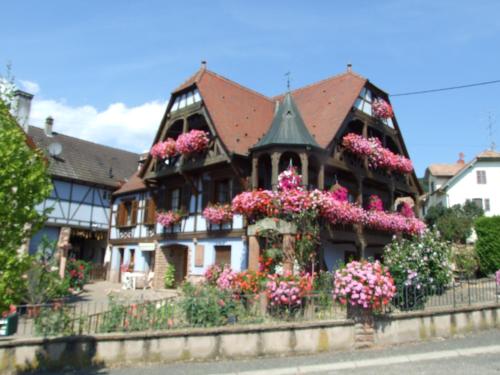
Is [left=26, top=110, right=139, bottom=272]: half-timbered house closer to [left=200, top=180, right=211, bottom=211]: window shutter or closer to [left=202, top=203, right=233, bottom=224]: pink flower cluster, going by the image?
[left=200, top=180, right=211, bottom=211]: window shutter

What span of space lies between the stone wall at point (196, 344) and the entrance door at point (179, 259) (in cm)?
1158

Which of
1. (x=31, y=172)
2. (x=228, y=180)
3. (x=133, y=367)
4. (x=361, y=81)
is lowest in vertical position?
(x=133, y=367)

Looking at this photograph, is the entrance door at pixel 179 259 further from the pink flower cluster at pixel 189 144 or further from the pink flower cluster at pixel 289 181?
the pink flower cluster at pixel 289 181

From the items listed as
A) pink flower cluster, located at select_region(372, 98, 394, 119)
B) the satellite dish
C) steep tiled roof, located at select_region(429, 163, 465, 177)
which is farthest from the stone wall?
steep tiled roof, located at select_region(429, 163, 465, 177)

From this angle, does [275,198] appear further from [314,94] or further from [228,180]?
[314,94]

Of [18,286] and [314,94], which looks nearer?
[18,286]

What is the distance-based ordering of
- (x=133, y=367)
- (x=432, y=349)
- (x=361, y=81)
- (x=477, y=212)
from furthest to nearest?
1. (x=477, y=212)
2. (x=361, y=81)
3. (x=432, y=349)
4. (x=133, y=367)

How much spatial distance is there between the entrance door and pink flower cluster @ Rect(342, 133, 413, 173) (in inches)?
343

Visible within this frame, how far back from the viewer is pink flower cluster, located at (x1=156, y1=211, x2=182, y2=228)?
780 inches

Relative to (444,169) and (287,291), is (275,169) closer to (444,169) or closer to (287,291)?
(287,291)

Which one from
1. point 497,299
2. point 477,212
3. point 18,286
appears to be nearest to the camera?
point 18,286

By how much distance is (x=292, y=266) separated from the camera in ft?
44.9

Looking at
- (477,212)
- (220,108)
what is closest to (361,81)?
(220,108)

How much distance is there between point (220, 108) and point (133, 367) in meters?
12.1
